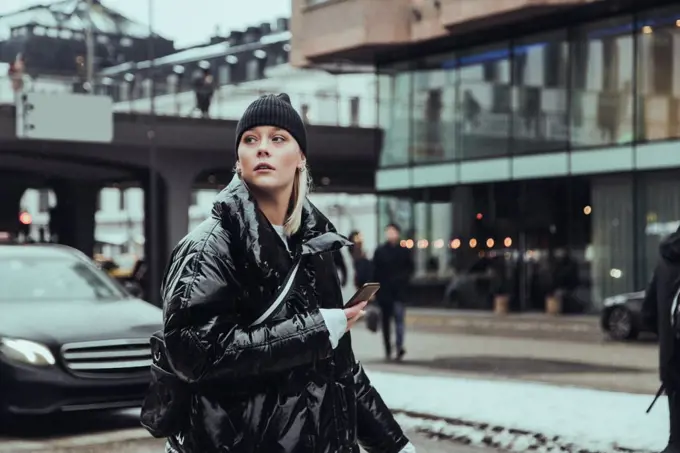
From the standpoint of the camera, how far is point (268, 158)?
2973 millimetres

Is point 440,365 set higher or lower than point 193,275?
lower

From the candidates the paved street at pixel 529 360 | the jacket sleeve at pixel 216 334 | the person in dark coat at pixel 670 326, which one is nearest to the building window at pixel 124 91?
the paved street at pixel 529 360

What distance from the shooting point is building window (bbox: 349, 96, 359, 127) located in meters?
32.9

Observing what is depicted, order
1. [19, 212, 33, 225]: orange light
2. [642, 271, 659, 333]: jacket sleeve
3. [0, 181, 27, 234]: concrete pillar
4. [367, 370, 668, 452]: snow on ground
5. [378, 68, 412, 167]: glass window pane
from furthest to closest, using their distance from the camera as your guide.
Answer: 1. [0, 181, 27, 234]: concrete pillar
2. [378, 68, 412, 167]: glass window pane
3. [19, 212, 33, 225]: orange light
4. [367, 370, 668, 452]: snow on ground
5. [642, 271, 659, 333]: jacket sleeve

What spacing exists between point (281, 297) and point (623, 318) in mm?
18316

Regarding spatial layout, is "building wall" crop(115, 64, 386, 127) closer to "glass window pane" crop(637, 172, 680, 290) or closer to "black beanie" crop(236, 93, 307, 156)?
"glass window pane" crop(637, 172, 680, 290)

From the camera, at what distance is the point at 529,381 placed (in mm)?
13039

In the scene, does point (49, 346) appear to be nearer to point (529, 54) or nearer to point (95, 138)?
point (95, 138)

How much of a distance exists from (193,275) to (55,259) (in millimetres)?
8520

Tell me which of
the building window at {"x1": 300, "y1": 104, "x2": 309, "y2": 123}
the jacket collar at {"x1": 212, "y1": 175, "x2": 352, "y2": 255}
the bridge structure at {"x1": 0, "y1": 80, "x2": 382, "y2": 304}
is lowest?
the jacket collar at {"x1": 212, "y1": 175, "x2": 352, "y2": 255}

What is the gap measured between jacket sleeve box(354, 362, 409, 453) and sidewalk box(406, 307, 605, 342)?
17.8m

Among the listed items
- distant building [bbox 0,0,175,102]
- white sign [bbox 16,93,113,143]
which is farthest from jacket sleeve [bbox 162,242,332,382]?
distant building [bbox 0,0,175,102]

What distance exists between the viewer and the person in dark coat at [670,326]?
6.53 m

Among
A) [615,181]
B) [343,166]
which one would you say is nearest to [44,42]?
[343,166]
